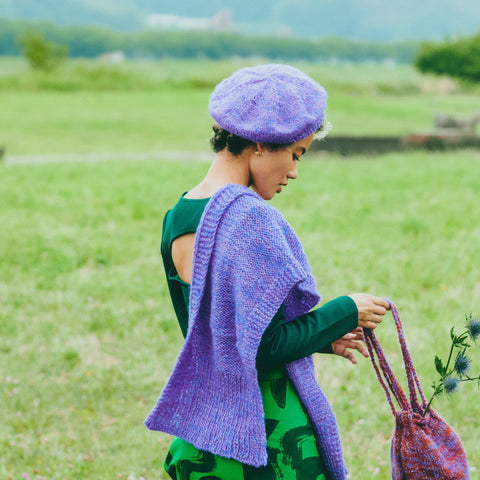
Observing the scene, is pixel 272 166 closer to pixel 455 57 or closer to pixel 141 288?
pixel 141 288

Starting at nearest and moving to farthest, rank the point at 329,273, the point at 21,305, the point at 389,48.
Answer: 1. the point at 21,305
2. the point at 329,273
3. the point at 389,48

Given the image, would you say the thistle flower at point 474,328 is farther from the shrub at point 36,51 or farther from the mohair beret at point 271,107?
the shrub at point 36,51

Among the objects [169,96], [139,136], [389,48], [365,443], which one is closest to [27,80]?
[169,96]

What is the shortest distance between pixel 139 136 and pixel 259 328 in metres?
20.7

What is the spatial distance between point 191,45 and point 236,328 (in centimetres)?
17105

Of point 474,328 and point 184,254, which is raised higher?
point 184,254

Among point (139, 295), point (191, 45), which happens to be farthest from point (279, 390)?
point (191, 45)

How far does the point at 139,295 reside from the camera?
647cm

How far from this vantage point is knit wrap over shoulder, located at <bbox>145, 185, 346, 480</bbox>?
1842mm

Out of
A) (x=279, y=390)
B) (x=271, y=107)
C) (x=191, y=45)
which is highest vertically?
(x=191, y=45)

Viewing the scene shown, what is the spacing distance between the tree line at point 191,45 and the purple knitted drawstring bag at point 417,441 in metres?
161

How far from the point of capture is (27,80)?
42938 millimetres

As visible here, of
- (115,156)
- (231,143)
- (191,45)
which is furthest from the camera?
(191,45)

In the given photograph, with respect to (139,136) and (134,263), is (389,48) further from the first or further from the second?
(134,263)
